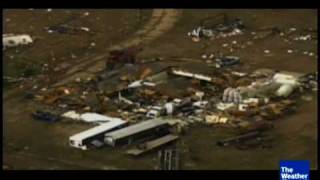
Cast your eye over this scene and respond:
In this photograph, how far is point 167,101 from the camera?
16.9 meters

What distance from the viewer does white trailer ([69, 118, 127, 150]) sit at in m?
14.8

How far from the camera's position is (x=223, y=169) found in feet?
45.7

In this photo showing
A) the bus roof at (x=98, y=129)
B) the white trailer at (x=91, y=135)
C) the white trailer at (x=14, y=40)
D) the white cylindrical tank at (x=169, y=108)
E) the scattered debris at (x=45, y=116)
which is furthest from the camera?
the white trailer at (x=14, y=40)

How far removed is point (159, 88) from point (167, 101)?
99cm

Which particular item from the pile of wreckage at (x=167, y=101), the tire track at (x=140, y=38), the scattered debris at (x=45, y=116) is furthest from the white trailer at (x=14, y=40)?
the scattered debris at (x=45, y=116)

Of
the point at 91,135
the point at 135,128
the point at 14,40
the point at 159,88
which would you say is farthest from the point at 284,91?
the point at 14,40

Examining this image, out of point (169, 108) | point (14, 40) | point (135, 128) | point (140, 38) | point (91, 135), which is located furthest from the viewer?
point (140, 38)

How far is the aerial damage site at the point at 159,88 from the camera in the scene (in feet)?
48.0

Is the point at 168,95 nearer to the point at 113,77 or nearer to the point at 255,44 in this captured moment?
the point at 113,77

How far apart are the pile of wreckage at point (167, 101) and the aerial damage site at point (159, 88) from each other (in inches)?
1.0

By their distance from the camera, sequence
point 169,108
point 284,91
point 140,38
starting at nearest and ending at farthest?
point 169,108, point 284,91, point 140,38

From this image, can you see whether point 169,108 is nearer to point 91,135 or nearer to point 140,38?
point 91,135

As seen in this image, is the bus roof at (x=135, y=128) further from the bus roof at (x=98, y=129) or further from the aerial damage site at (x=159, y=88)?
the bus roof at (x=98, y=129)

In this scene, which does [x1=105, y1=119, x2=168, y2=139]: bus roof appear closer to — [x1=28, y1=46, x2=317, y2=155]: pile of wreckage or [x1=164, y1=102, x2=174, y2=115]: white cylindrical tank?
[x1=28, y1=46, x2=317, y2=155]: pile of wreckage
